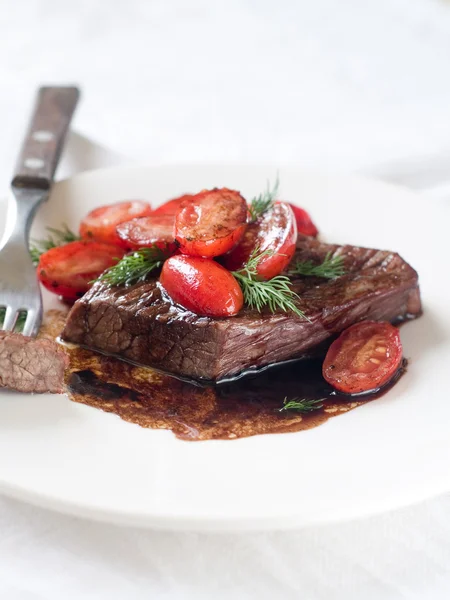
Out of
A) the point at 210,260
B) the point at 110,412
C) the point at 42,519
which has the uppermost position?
the point at 210,260

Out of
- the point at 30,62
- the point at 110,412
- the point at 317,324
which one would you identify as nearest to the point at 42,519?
the point at 110,412

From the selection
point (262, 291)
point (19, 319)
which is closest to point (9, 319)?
point (19, 319)

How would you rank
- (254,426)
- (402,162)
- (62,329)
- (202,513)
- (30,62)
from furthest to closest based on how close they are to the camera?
(30,62)
(402,162)
(62,329)
(254,426)
(202,513)

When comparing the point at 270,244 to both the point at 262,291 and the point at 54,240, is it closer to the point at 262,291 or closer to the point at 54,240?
the point at 262,291

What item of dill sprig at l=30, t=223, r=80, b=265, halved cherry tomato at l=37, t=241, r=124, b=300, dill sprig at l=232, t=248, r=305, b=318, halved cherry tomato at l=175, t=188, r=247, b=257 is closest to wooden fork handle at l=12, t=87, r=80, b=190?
dill sprig at l=30, t=223, r=80, b=265

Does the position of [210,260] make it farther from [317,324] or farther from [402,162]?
[402,162]

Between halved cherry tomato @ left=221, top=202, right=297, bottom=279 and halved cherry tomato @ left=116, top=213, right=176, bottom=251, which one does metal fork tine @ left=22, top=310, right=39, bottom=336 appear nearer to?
halved cherry tomato @ left=116, top=213, right=176, bottom=251

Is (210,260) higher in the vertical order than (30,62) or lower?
higher
